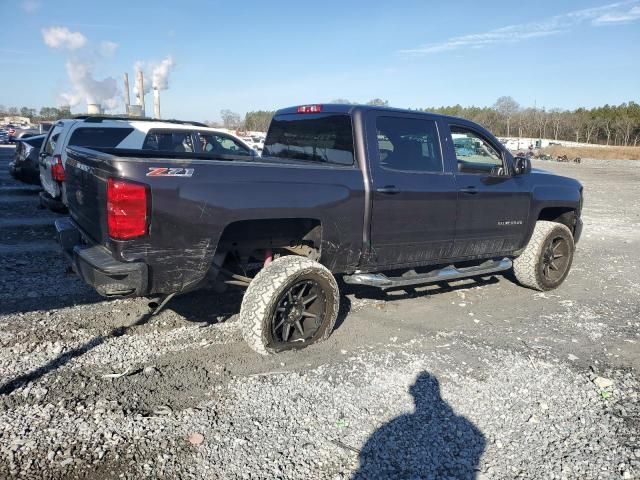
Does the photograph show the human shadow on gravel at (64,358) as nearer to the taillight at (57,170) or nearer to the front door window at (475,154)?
the front door window at (475,154)

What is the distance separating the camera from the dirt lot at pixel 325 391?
2.81 meters

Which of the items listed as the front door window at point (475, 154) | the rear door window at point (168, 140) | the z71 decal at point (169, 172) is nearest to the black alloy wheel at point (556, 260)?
the front door window at point (475, 154)

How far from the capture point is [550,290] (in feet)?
20.7

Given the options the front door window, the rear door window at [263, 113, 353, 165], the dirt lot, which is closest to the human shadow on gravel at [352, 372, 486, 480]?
the dirt lot

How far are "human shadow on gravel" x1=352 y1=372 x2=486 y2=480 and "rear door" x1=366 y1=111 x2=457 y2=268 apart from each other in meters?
1.61

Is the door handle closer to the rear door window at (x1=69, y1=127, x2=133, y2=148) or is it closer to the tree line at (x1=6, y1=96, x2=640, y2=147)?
the rear door window at (x1=69, y1=127, x2=133, y2=148)

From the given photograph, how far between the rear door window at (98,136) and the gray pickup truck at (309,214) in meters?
3.88

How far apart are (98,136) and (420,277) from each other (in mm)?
6202

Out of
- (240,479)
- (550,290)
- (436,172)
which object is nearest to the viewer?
(240,479)

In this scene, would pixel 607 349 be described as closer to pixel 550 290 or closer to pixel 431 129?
pixel 550 290

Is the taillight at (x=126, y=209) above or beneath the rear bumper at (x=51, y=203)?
above

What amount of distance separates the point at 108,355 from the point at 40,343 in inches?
23.7

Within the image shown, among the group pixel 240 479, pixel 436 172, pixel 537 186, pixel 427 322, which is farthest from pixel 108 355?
pixel 537 186

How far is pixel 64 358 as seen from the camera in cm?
384
